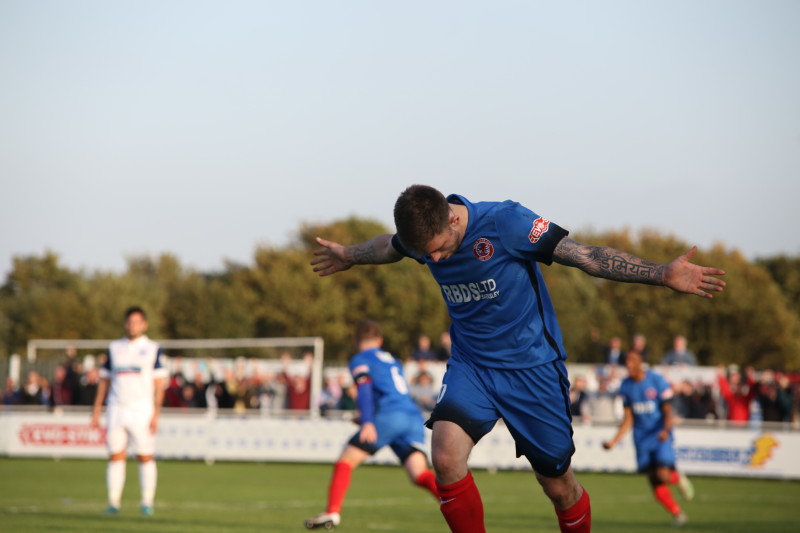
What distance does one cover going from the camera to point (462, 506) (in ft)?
22.4

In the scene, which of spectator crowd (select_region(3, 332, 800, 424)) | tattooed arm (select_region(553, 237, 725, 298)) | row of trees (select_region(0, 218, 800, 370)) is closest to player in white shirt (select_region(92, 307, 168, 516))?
tattooed arm (select_region(553, 237, 725, 298))

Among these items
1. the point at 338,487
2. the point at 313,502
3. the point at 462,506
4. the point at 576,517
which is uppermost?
the point at 462,506

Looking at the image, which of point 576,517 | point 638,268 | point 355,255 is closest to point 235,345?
point 355,255

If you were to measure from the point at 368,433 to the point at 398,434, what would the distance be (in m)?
0.51

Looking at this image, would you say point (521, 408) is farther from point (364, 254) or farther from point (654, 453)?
point (654, 453)

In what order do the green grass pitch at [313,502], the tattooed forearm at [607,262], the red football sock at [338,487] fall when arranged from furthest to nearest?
the green grass pitch at [313,502] < the red football sock at [338,487] < the tattooed forearm at [607,262]

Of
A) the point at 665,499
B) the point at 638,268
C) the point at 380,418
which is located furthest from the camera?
the point at 665,499

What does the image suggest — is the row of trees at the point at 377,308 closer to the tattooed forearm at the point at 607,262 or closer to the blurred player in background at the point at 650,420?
the blurred player in background at the point at 650,420

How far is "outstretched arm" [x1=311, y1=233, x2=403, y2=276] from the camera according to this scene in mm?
7355

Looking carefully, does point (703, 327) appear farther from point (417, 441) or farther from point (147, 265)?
point (417, 441)

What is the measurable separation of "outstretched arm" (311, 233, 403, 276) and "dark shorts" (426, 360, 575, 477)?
0.98 meters

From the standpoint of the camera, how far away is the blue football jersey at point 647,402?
14953 millimetres

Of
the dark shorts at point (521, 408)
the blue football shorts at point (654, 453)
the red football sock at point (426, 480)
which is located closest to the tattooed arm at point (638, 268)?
the dark shorts at point (521, 408)

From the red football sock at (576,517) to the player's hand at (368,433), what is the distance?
4591 mm
